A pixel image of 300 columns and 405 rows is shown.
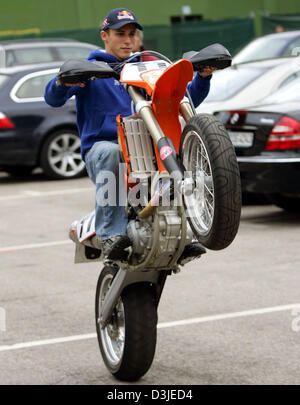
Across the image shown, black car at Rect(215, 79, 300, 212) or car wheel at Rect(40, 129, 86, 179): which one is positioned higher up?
black car at Rect(215, 79, 300, 212)

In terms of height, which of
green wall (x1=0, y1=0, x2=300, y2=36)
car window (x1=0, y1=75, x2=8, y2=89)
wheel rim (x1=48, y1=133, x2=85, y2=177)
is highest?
car window (x1=0, y1=75, x2=8, y2=89)

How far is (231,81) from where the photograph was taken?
13.2 m

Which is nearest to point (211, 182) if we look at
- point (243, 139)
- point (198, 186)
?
point (198, 186)

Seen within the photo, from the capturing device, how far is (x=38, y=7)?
32375 millimetres

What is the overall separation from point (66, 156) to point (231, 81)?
3405 mm

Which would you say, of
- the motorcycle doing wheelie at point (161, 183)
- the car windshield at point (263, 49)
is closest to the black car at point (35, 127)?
the car windshield at point (263, 49)

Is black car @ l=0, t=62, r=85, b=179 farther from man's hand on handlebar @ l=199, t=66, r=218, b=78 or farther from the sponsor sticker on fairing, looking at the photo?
the sponsor sticker on fairing

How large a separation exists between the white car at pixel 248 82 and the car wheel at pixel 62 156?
2909 millimetres

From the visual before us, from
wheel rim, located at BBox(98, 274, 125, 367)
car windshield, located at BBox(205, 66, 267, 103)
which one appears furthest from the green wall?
wheel rim, located at BBox(98, 274, 125, 367)

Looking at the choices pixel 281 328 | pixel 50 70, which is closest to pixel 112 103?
pixel 281 328

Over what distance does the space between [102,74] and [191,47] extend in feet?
81.5

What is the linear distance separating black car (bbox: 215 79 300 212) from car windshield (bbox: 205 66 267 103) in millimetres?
2128

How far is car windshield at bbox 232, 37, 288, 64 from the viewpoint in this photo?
1680cm

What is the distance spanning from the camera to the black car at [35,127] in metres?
14.8
